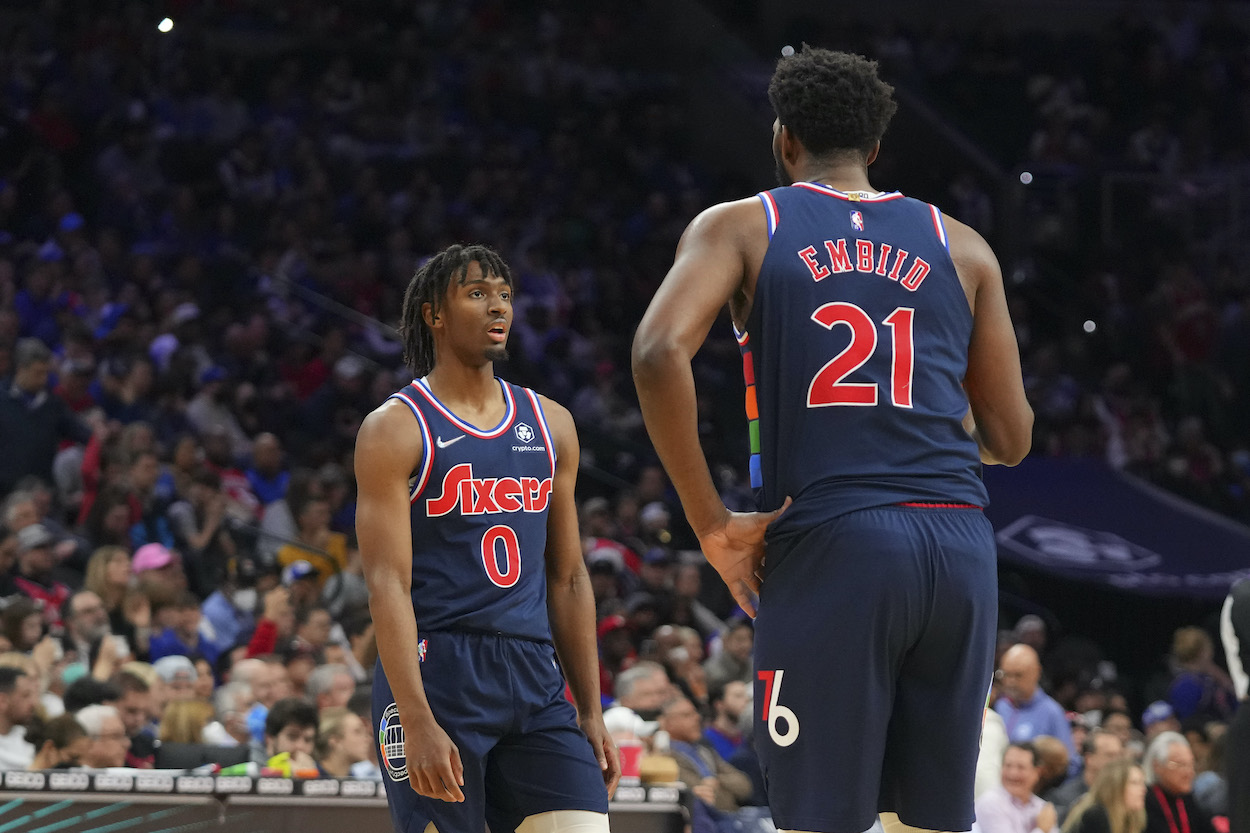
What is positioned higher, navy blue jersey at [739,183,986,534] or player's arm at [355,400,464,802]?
navy blue jersey at [739,183,986,534]

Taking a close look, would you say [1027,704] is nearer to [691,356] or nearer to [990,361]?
[990,361]

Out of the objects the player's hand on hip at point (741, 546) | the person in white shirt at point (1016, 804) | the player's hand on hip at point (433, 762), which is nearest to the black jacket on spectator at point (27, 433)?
the person in white shirt at point (1016, 804)

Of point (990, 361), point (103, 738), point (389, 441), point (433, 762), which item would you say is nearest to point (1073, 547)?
point (103, 738)

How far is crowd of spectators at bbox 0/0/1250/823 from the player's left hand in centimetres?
278

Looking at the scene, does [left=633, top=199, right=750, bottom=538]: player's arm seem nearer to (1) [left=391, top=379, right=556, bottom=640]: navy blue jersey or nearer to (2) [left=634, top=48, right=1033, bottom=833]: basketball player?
(2) [left=634, top=48, right=1033, bottom=833]: basketball player

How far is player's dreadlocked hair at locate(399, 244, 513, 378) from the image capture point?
176 inches

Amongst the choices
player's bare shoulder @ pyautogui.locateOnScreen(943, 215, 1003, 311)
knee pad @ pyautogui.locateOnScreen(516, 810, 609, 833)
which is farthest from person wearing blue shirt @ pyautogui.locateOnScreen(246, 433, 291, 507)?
player's bare shoulder @ pyautogui.locateOnScreen(943, 215, 1003, 311)

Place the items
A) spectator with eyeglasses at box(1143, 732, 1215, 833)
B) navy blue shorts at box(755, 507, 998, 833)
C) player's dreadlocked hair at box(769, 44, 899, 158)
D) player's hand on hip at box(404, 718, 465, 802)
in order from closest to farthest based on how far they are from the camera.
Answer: navy blue shorts at box(755, 507, 998, 833)
player's dreadlocked hair at box(769, 44, 899, 158)
player's hand on hip at box(404, 718, 465, 802)
spectator with eyeglasses at box(1143, 732, 1215, 833)

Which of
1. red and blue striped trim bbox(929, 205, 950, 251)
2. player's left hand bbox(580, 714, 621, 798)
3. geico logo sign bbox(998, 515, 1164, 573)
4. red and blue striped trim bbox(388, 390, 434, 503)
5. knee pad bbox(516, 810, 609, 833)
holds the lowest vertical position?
geico logo sign bbox(998, 515, 1164, 573)

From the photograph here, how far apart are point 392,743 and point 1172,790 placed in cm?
593

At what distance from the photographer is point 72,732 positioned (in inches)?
296

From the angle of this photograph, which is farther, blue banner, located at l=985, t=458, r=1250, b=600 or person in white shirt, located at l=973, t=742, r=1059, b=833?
blue banner, located at l=985, t=458, r=1250, b=600

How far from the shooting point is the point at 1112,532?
14.3 metres

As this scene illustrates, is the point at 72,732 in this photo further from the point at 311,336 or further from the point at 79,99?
the point at 79,99
